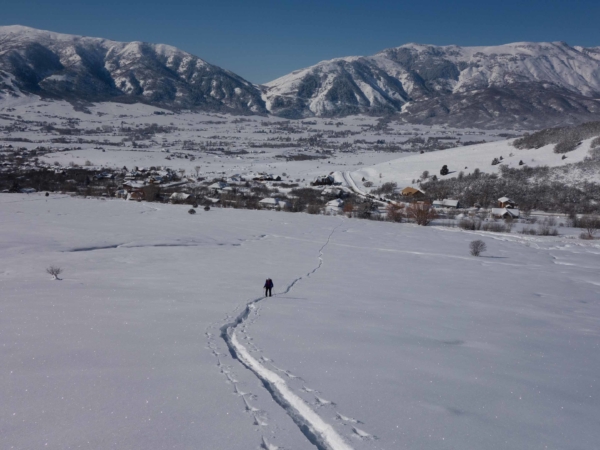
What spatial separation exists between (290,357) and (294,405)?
1974 millimetres

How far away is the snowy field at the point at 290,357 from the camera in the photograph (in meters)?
5.27

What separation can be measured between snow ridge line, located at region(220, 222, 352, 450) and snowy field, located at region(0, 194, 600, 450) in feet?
0.09

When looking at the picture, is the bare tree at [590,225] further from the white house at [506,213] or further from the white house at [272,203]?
the white house at [272,203]

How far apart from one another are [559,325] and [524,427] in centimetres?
835

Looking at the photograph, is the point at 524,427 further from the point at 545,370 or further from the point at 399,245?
the point at 399,245

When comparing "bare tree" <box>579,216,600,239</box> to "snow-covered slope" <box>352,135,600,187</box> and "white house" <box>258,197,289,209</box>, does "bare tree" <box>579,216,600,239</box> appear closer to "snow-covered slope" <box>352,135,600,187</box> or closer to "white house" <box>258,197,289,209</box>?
"snow-covered slope" <box>352,135,600,187</box>

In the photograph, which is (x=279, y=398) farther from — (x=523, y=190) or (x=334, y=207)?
(x=523, y=190)

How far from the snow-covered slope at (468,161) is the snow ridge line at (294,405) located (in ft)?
252

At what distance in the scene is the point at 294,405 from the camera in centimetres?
596

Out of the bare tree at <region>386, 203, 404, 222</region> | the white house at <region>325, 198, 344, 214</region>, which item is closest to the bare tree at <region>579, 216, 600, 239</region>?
the bare tree at <region>386, 203, 404, 222</region>

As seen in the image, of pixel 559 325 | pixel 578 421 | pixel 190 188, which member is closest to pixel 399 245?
pixel 559 325

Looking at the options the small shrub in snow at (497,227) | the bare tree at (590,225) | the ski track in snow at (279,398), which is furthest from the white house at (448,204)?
the ski track in snow at (279,398)

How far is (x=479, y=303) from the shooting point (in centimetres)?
1484

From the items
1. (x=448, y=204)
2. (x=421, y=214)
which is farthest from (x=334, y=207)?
(x=448, y=204)
